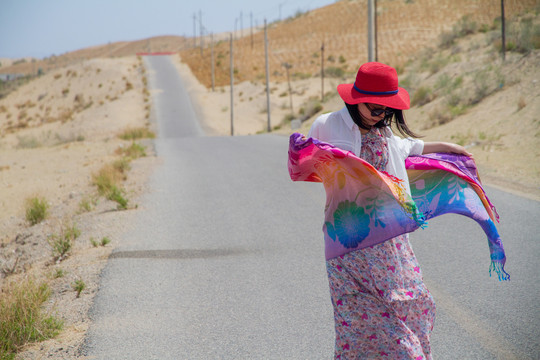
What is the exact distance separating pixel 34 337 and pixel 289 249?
3.32 m

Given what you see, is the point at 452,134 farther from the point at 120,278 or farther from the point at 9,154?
the point at 9,154

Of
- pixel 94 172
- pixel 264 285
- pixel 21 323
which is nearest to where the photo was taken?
pixel 21 323

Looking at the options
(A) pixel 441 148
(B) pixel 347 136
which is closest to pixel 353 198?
(B) pixel 347 136

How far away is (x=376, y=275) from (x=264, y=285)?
9.75 feet

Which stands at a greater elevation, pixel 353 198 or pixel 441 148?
pixel 441 148

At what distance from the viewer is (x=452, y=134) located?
1817cm

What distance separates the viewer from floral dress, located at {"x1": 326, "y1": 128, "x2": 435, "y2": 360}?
→ 298 centimetres

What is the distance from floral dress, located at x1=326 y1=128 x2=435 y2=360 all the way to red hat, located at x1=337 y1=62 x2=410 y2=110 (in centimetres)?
76

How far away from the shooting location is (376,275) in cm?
303

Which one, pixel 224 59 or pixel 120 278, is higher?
pixel 224 59

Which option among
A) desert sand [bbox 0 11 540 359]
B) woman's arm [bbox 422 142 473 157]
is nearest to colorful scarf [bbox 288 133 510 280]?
woman's arm [bbox 422 142 473 157]

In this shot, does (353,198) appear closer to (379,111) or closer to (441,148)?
(379,111)

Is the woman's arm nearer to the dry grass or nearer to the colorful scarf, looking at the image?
the colorful scarf

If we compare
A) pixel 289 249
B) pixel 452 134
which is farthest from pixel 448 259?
pixel 452 134
